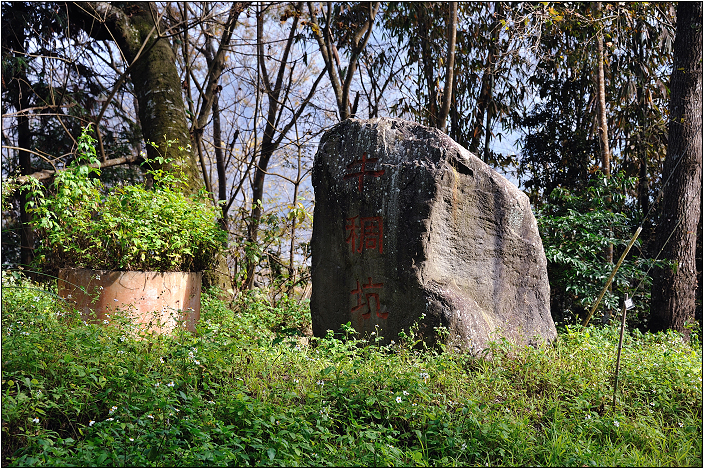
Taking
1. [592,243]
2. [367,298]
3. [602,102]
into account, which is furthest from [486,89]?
[367,298]

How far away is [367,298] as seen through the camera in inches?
170

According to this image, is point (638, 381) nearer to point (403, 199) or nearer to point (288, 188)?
point (403, 199)

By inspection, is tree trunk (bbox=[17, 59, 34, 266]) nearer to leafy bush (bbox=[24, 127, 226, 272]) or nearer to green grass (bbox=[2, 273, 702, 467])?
leafy bush (bbox=[24, 127, 226, 272])

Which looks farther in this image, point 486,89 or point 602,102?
point 486,89

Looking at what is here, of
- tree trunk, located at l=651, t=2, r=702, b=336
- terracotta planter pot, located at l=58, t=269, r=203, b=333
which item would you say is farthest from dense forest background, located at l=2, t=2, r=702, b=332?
terracotta planter pot, located at l=58, t=269, r=203, b=333

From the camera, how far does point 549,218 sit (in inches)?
243

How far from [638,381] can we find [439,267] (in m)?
1.51

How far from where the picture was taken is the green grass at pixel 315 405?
240cm

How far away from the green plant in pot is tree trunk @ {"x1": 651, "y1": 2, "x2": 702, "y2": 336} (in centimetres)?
485

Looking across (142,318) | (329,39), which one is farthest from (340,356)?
(329,39)

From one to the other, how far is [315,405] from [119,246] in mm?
2401

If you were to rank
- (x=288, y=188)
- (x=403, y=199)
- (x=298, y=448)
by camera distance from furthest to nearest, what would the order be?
(x=288, y=188) → (x=403, y=199) → (x=298, y=448)

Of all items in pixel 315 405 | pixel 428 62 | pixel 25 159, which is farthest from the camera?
pixel 428 62

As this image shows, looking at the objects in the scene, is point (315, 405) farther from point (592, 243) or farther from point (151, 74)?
point (151, 74)
